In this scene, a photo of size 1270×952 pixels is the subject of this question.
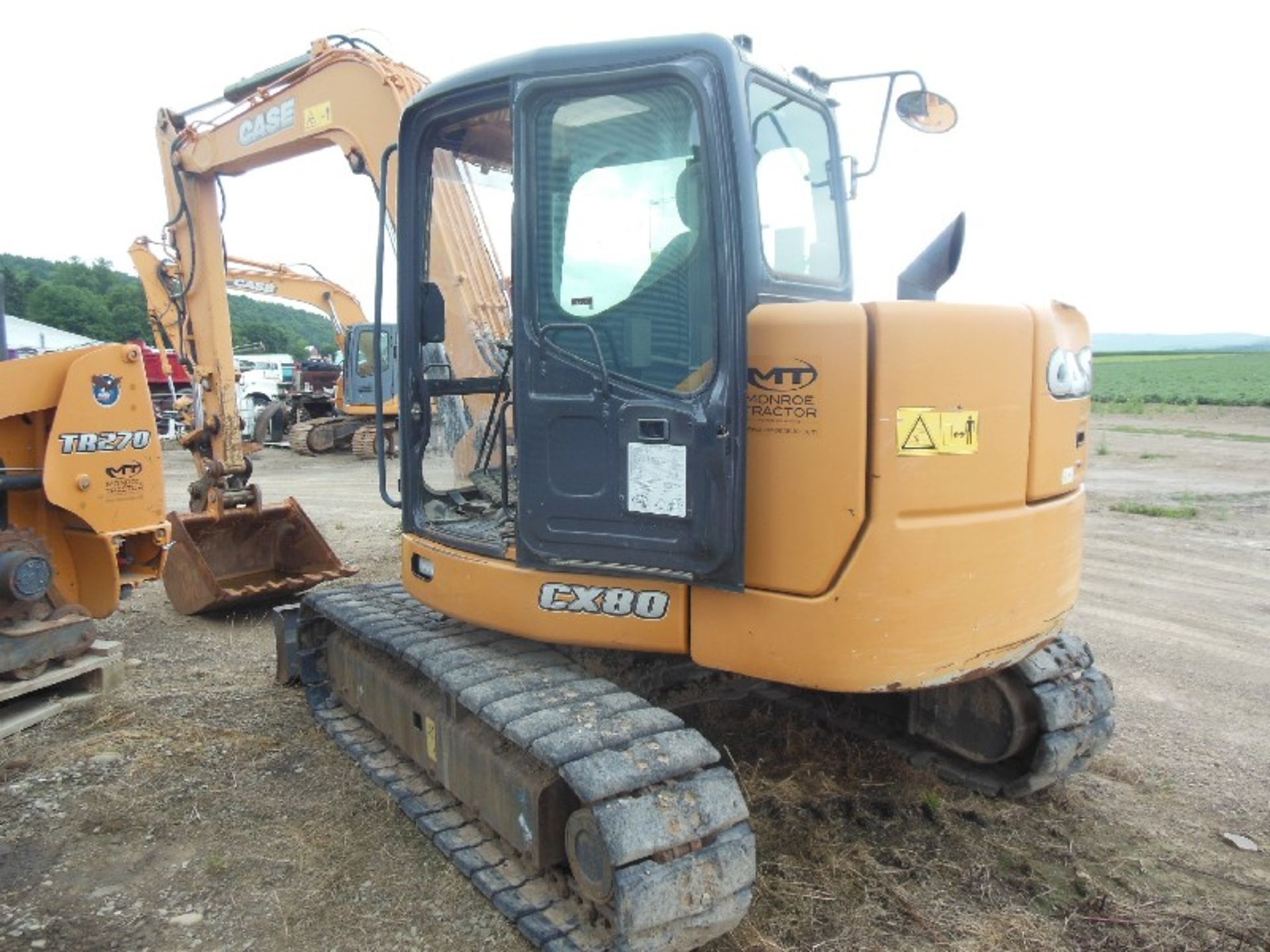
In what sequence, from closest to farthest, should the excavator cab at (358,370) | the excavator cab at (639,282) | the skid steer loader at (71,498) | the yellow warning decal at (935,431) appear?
the yellow warning decal at (935,431) < the excavator cab at (639,282) < the skid steer loader at (71,498) < the excavator cab at (358,370)

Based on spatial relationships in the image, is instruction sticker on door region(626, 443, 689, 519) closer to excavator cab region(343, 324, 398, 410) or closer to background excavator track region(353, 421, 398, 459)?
excavator cab region(343, 324, 398, 410)

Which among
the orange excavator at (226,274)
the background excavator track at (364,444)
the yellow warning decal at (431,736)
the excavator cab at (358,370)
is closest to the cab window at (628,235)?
the yellow warning decal at (431,736)

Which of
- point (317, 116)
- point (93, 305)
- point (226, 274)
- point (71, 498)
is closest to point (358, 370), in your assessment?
point (226, 274)

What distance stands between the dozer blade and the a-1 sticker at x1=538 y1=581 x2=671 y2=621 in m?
3.70

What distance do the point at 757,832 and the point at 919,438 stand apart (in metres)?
1.70

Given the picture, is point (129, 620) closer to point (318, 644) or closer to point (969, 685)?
point (318, 644)

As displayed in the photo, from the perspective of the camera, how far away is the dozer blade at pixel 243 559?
243 inches

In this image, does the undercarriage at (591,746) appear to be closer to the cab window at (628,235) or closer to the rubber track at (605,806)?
the rubber track at (605,806)

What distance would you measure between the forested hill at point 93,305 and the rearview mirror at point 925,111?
37.7m

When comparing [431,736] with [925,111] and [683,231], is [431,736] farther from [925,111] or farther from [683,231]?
[925,111]

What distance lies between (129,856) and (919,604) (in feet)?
9.64

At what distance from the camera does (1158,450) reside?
18.1m

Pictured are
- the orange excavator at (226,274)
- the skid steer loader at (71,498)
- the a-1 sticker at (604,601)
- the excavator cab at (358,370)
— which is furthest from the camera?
the excavator cab at (358,370)

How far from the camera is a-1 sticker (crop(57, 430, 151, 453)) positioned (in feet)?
14.9
